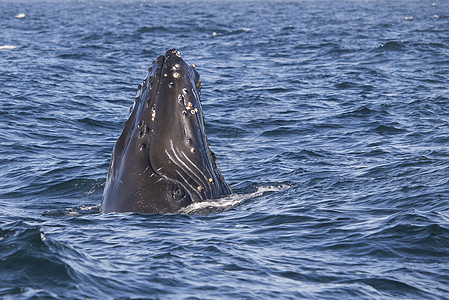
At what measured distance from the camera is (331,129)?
19391 millimetres

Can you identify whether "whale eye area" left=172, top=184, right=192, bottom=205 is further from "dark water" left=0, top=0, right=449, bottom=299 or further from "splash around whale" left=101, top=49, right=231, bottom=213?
"dark water" left=0, top=0, right=449, bottom=299

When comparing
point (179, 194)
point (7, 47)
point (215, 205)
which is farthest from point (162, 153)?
point (7, 47)

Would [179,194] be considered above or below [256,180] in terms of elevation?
above

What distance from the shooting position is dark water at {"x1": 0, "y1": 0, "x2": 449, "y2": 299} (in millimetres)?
7879

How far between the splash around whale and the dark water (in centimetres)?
32

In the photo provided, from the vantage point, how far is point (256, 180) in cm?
1412

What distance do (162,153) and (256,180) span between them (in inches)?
195

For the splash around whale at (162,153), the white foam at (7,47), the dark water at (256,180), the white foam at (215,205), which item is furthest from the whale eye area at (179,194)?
the white foam at (7,47)

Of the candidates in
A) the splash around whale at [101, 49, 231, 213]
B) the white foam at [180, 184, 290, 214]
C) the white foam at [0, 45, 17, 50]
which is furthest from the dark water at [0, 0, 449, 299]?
the white foam at [0, 45, 17, 50]

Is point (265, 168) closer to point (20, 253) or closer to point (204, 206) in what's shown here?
point (204, 206)

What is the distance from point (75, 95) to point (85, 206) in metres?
13.0

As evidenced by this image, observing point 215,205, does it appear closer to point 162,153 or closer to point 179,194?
point 179,194

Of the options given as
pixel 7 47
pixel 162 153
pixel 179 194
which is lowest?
pixel 7 47

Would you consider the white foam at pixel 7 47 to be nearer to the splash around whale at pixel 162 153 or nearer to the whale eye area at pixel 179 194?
the splash around whale at pixel 162 153
